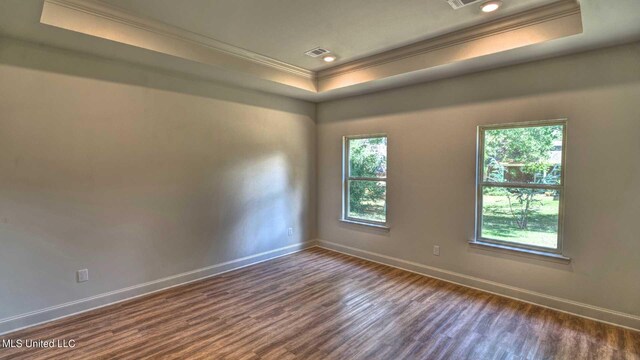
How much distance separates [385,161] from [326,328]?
2592mm

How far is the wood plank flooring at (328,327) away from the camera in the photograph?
243 cm

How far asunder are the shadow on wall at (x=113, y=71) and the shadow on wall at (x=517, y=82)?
6.18ft

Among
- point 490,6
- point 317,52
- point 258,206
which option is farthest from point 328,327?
point 490,6

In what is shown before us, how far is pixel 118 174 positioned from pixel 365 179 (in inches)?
128

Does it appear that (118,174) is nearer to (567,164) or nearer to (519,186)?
(519,186)

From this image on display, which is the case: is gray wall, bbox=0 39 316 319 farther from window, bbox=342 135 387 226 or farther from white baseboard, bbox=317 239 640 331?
white baseboard, bbox=317 239 640 331

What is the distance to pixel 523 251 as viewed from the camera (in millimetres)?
3316

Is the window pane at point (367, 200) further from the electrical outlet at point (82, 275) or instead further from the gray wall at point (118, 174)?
the electrical outlet at point (82, 275)

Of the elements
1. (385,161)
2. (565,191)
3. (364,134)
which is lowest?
(565,191)

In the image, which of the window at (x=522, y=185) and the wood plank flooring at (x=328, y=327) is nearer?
the wood plank flooring at (x=328, y=327)

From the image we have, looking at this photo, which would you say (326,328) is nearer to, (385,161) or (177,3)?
(385,161)

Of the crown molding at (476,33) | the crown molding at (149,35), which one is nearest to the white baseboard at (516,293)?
the crown molding at (476,33)

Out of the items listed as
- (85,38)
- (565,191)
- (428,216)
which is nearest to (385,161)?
(428,216)

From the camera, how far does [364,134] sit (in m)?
4.77
